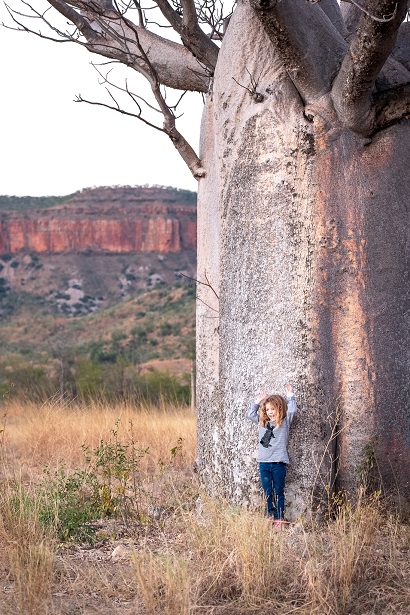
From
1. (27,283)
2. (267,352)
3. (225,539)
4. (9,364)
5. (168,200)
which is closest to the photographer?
(225,539)

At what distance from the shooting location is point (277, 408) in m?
4.40

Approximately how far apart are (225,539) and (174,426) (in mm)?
4929

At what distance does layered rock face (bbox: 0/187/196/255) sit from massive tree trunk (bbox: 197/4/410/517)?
5606 cm

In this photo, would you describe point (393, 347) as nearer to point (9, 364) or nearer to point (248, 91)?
point (248, 91)

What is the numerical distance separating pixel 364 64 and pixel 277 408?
1.72 meters

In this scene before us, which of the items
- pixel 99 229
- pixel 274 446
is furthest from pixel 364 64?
pixel 99 229

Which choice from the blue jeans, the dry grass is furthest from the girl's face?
the dry grass

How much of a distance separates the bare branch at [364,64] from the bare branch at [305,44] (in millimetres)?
132

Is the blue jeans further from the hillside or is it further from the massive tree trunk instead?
the hillside

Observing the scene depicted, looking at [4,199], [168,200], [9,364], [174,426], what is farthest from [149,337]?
[4,199]

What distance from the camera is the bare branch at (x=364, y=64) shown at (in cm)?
395

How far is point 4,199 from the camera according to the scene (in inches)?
2667

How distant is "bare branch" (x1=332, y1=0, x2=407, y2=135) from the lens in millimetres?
3945

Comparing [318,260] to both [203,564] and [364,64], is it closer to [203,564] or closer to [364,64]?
[364,64]
